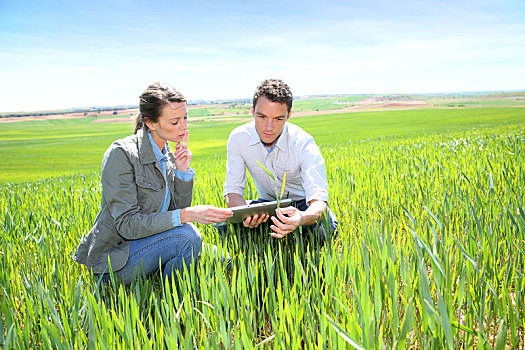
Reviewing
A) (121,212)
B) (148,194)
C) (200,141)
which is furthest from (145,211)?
(200,141)

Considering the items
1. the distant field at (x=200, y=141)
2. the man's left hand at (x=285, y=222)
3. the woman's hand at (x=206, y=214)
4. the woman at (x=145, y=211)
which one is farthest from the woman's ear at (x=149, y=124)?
the distant field at (x=200, y=141)

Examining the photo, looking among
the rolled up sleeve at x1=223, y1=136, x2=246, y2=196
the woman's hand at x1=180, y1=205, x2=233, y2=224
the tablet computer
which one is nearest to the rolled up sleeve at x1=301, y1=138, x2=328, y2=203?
the tablet computer

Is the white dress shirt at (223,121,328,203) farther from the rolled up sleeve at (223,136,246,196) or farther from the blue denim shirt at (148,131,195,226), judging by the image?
the blue denim shirt at (148,131,195,226)

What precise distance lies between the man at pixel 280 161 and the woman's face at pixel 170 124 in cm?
55

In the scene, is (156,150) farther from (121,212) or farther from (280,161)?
(280,161)

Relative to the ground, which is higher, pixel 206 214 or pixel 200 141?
pixel 206 214

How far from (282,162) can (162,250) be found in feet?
3.81

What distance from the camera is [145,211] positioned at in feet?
7.56

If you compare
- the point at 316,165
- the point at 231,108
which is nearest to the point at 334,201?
the point at 316,165

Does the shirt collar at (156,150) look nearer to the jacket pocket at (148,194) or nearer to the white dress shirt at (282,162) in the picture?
the jacket pocket at (148,194)

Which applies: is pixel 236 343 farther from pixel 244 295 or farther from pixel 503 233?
pixel 503 233

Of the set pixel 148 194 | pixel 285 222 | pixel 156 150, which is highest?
pixel 156 150

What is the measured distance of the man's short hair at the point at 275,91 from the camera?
2.47 meters

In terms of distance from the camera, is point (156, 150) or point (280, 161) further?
point (280, 161)
